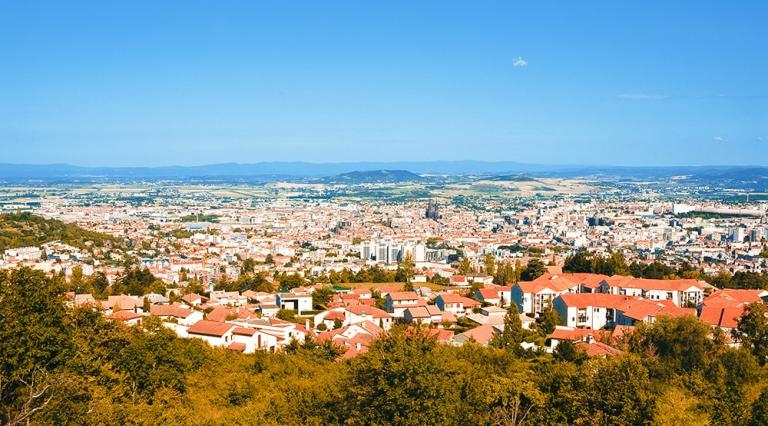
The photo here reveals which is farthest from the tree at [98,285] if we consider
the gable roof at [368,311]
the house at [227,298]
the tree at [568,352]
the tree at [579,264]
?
the tree at [579,264]

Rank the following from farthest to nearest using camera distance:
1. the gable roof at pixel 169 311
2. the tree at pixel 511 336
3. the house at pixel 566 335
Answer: the gable roof at pixel 169 311 < the house at pixel 566 335 < the tree at pixel 511 336

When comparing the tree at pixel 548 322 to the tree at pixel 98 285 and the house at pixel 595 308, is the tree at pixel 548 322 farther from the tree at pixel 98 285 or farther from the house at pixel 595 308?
the tree at pixel 98 285

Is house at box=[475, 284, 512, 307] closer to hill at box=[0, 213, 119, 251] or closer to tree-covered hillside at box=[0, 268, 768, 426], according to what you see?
tree-covered hillside at box=[0, 268, 768, 426]

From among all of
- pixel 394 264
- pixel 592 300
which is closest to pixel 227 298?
pixel 592 300

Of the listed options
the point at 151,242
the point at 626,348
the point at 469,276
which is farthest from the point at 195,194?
the point at 626,348

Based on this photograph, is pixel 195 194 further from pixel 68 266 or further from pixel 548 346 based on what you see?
pixel 548 346

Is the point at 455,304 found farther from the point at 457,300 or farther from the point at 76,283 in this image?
the point at 76,283
